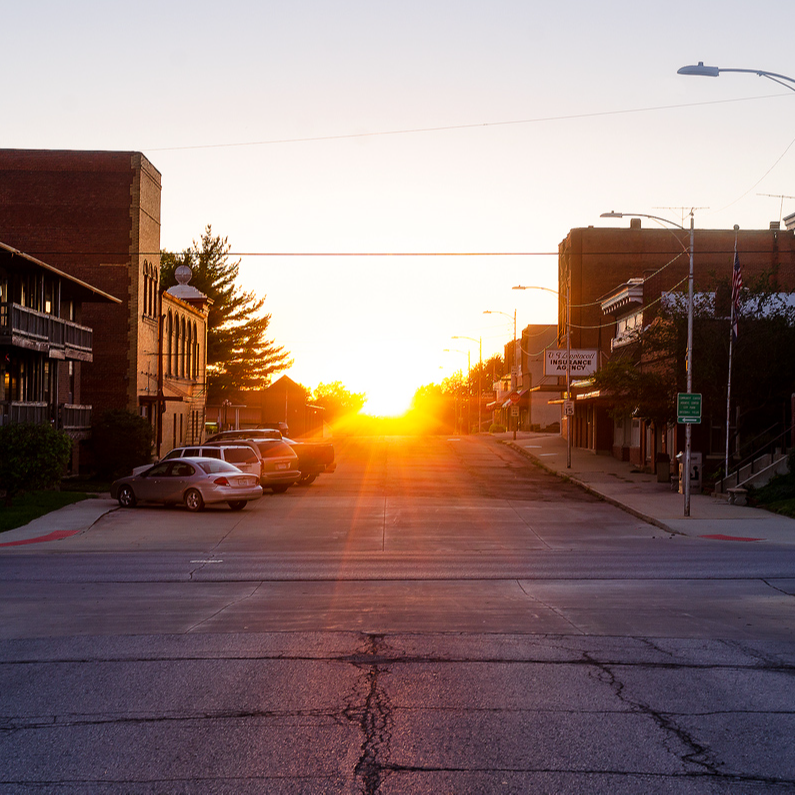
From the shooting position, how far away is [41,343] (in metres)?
32.4

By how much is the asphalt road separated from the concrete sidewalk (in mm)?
2961

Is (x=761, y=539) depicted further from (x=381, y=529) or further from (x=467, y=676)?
(x=467, y=676)

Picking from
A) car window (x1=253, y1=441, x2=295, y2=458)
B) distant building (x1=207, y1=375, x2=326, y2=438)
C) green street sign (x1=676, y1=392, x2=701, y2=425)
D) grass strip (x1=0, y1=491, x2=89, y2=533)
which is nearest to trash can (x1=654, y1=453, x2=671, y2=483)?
green street sign (x1=676, y1=392, x2=701, y2=425)

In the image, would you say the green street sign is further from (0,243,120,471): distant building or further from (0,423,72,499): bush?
(0,243,120,471): distant building

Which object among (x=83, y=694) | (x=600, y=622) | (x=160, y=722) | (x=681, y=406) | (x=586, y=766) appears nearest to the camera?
(x=586, y=766)

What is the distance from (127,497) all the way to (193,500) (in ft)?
7.81

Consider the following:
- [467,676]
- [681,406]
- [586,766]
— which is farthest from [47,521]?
[586,766]

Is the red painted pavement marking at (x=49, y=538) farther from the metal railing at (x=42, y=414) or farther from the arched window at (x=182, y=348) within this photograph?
the arched window at (x=182, y=348)

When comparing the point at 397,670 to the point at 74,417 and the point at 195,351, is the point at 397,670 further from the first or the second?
the point at 195,351

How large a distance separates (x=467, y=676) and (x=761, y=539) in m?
14.2

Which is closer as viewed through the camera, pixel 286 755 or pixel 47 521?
pixel 286 755

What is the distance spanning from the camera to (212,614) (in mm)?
11430

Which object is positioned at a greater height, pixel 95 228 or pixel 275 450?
pixel 95 228

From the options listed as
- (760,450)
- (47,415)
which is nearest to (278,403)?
(47,415)
